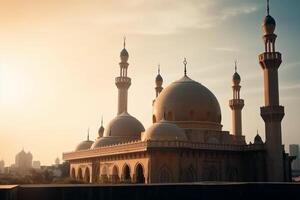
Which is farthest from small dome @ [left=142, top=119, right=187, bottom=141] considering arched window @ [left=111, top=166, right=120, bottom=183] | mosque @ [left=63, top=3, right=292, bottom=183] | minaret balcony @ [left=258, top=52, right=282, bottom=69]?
minaret balcony @ [left=258, top=52, right=282, bottom=69]

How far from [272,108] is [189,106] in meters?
8.01

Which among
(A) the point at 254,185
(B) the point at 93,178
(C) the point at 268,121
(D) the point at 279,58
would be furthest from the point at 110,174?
(A) the point at 254,185

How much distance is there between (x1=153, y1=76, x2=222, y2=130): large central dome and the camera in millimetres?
38156

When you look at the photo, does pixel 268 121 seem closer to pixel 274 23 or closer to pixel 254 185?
pixel 274 23

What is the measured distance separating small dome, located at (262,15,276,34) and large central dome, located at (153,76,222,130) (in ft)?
27.8

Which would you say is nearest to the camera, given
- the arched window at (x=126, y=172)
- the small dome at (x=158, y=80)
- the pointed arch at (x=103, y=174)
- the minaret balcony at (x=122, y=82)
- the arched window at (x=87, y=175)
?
the arched window at (x=126, y=172)

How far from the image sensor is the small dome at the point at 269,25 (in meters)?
35.5

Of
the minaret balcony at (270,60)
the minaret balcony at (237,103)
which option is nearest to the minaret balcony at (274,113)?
the minaret balcony at (270,60)

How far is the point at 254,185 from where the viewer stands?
549 inches

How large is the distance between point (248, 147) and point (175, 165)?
27.4ft

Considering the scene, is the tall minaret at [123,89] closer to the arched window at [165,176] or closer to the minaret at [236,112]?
the minaret at [236,112]

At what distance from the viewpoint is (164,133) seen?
32.4m

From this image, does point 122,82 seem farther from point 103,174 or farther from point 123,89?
point 103,174

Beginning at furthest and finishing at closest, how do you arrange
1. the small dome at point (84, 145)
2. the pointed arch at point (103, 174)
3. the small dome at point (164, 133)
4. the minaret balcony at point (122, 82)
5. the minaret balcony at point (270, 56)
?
the small dome at point (84, 145) → the minaret balcony at point (122, 82) → the pointed arch at point (103, 174) → the minaret balcony at point (270, 56) → the small dome at point (164, 133)
